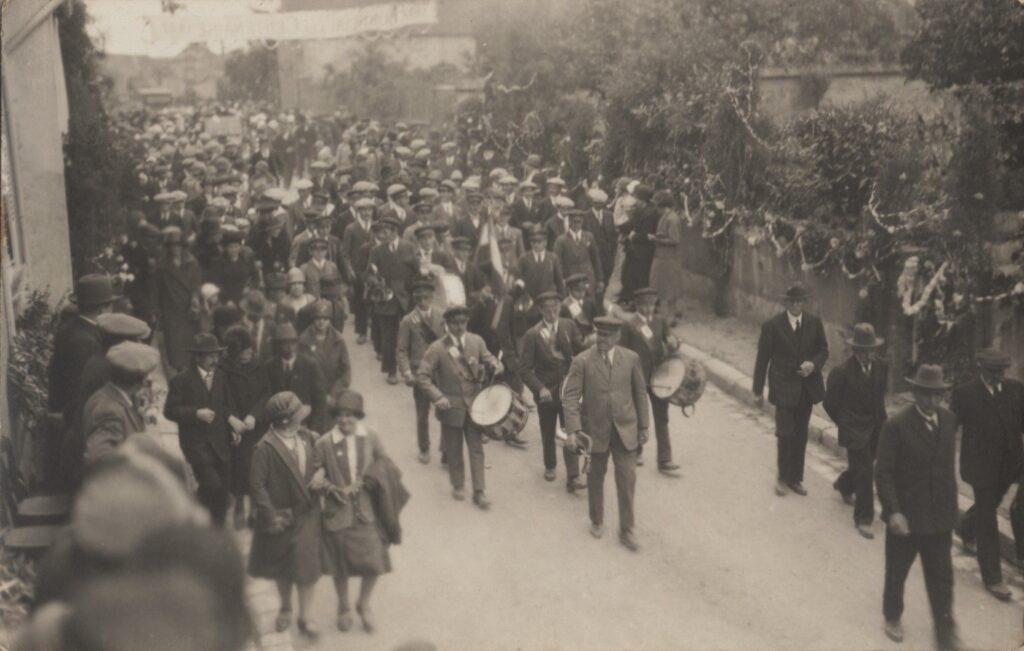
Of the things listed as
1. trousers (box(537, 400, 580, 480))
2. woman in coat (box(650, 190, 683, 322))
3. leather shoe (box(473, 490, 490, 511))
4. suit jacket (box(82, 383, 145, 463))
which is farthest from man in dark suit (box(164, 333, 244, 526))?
woman in coat (box(650, 190, 683, 322))

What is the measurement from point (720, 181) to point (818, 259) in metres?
2.55

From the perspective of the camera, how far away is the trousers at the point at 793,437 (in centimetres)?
852

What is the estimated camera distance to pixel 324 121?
25.8 meters

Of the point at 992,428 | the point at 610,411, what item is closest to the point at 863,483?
the point at 992,428

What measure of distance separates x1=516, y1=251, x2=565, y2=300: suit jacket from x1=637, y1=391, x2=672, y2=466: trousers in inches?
86.7

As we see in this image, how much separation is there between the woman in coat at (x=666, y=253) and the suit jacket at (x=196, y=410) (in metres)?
6.55

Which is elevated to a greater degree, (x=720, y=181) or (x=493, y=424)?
(x=720, y=181)

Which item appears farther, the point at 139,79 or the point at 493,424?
the point at 139,79

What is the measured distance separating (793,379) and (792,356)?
0.20 m

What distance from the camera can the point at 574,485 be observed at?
8.59 meters

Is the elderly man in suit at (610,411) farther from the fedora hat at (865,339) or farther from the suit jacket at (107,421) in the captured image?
the suit jacket at (107,421)

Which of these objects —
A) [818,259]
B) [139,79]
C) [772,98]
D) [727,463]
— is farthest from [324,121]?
[727,463]

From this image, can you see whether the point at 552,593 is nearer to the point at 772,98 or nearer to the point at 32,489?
the point at 32,489

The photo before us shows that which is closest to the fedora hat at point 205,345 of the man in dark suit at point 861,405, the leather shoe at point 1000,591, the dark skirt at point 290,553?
the dark skirt at point 290,553
